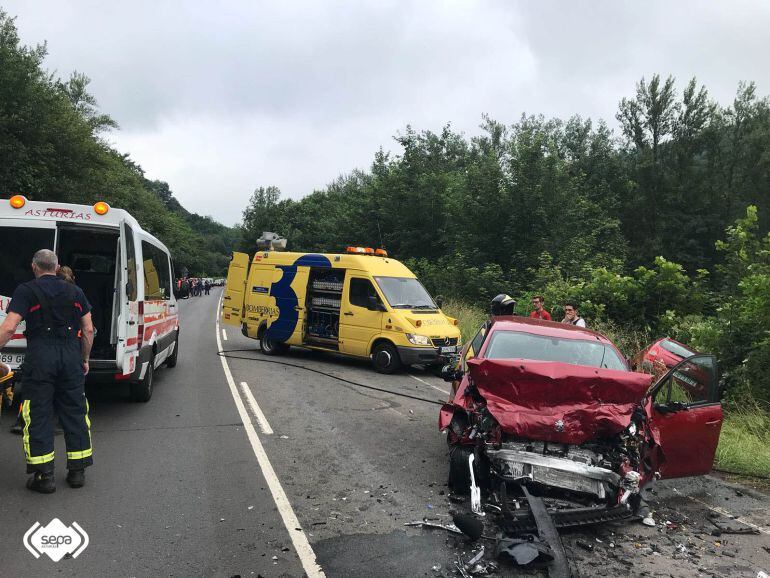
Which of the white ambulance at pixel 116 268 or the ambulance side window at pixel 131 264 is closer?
the white ambulance at pixel 116 268

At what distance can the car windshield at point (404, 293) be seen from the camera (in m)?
12.2

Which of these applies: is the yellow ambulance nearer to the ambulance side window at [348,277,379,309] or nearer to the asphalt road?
the ambulance side window at [348,277,379,309]

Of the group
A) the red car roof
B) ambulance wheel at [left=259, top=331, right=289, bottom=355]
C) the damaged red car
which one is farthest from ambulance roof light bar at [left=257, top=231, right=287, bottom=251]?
the damaged red car

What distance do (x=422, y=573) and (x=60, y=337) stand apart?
3.56 m

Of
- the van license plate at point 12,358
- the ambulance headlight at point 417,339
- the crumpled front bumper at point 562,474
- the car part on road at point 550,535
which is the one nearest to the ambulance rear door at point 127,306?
the van license plate at point 12,358

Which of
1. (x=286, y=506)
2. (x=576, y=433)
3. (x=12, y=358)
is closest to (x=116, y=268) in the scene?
(x=12, y=358)

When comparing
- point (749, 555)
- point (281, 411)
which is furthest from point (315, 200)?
point (749, 555)

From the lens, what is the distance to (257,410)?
8.02m

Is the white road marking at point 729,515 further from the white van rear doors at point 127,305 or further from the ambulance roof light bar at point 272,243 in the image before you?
the ambulance roof light bar at point 272,243

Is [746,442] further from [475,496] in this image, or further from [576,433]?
[475,496]

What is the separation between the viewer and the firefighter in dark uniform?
4.64 m

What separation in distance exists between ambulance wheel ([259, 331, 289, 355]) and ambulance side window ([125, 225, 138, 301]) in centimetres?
705

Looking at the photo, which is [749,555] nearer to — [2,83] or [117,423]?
[117,423]
